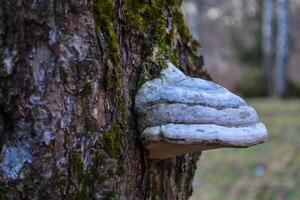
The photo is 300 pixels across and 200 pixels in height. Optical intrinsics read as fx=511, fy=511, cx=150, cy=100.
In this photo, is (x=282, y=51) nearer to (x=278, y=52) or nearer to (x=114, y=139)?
(x=278, y=52)

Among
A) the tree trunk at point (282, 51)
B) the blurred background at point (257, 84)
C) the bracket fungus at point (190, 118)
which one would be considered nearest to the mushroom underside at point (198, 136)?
the bracket fungus at point (190, 118)

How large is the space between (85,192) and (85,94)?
25 centimetres

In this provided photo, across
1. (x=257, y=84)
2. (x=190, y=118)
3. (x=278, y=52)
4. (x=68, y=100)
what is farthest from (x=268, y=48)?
(x=68, y=100)

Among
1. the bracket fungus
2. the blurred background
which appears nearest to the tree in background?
the blurred background

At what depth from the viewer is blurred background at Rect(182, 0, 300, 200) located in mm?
5207

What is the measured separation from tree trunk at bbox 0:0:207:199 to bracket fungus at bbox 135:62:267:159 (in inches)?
2.2

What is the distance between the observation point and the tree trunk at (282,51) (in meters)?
15.0

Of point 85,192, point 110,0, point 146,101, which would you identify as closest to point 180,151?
point 146,101

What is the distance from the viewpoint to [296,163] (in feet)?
18.1

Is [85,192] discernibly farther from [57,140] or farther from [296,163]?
[296,163]

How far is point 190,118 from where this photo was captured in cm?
129

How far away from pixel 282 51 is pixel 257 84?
4.07 ft

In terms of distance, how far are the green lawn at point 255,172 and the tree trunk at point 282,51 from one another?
8200 millimetres

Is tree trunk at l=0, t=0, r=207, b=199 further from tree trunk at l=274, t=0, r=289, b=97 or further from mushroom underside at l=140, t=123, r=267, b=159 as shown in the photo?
tree trunk at l=274, t=0, r=289, b=97
